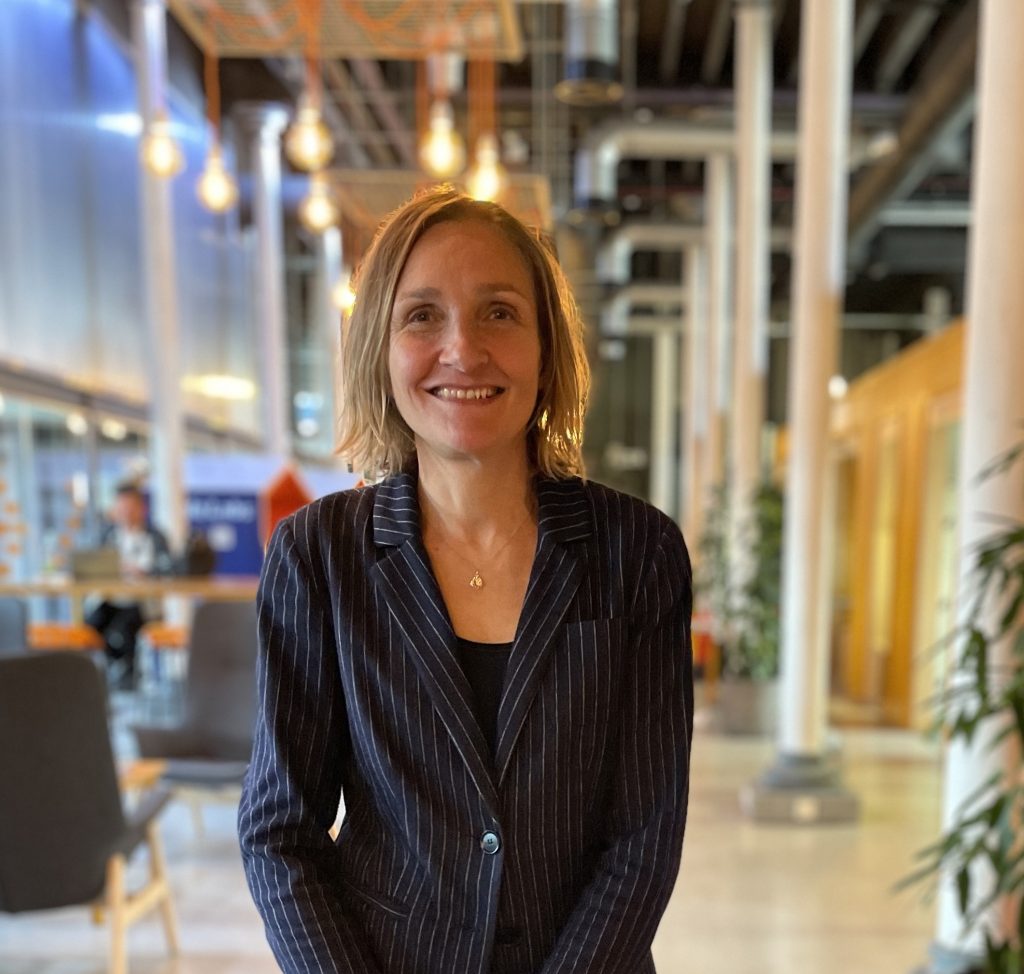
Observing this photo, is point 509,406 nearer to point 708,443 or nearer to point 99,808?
point 99,808

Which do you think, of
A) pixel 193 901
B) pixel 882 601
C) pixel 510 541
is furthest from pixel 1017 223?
pixel 882 601

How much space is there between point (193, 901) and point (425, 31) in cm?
441

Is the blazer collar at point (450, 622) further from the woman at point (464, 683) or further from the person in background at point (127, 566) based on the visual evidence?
the person in background at point (127, 566)

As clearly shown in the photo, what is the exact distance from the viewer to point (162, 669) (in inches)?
314

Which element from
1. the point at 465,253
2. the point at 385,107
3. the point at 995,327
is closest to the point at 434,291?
the point at 465,253

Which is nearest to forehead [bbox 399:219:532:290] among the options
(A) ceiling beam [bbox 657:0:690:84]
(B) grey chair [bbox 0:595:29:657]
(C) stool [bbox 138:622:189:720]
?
(B) grey chair [bbox 0:595:29:657]

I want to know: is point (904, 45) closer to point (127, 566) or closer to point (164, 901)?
point (127, 566)

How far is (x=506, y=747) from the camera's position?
3.75 ft

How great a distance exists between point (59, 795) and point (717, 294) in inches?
386

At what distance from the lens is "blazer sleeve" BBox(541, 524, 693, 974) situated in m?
1.17

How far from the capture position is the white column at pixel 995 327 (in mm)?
2945

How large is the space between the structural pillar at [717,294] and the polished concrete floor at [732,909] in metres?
5.78

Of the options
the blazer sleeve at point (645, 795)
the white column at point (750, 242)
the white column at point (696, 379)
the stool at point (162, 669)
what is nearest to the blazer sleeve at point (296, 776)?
the blazer sleeve at point (645, 795)

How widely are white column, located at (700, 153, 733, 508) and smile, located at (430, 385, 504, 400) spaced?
9.56 metres
